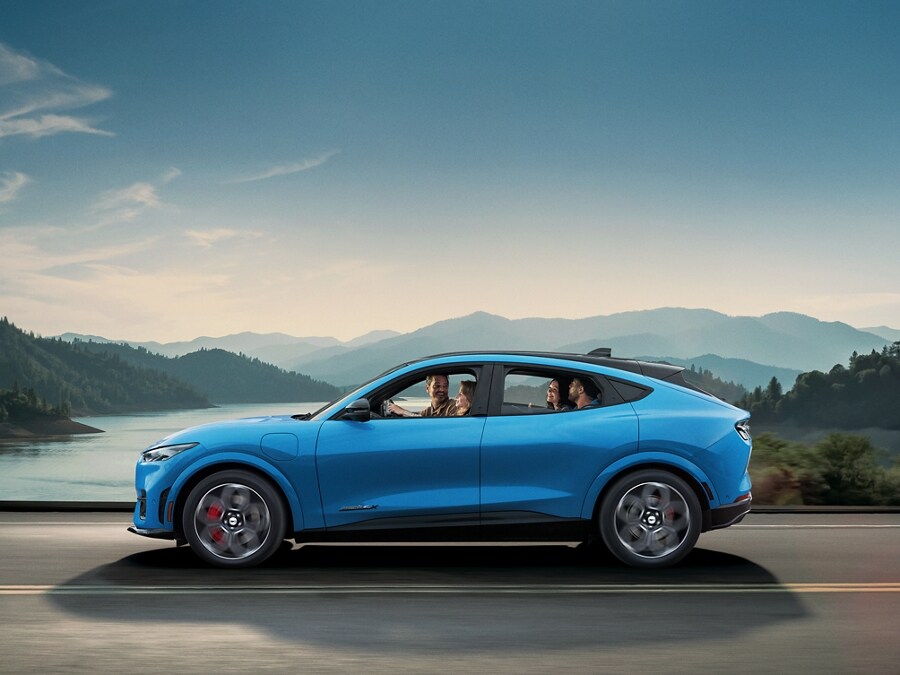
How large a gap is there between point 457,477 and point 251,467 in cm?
153

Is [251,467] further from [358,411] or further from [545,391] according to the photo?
[545,391]

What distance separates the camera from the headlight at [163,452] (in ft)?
28.5

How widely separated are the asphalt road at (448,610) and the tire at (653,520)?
0.19 meters

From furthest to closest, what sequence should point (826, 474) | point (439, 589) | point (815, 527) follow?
point (826, 474) < point (815, 527) < point (439, 589)

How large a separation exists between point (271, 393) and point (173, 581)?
41.3 metres

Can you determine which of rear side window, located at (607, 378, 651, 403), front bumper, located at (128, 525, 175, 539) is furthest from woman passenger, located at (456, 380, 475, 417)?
front bumper, located at (128, 525, 175, 539)

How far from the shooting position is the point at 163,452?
8.73m

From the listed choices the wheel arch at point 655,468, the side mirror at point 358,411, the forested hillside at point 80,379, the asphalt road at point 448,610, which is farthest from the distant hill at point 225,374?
the wheel arch at point 655,468

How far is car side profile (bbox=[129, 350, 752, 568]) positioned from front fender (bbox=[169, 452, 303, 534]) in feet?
0.03

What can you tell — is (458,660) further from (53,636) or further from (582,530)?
(582,530)

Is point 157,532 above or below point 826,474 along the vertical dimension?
below

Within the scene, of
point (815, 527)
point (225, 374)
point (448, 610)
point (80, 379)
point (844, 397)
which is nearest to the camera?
point (448, 610)

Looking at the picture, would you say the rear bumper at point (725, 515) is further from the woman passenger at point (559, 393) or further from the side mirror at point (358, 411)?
the side mirror at point (358, 411)

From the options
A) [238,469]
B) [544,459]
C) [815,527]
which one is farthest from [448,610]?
[815,527]
